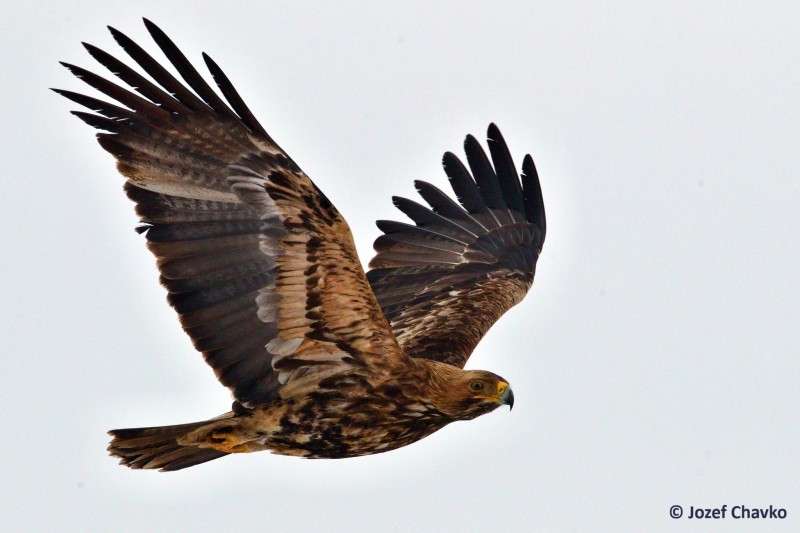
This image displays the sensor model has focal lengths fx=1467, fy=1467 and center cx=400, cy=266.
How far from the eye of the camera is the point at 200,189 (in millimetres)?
10242

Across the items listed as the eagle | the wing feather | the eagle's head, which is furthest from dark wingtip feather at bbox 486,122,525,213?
the wing feather

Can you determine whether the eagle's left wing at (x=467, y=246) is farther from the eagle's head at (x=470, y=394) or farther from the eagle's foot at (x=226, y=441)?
the eagle's foot at (x=226, y=441)

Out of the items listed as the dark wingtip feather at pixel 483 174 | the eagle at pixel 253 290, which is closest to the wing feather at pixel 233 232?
the eagle at pixel 253 290

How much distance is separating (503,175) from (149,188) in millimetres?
5347

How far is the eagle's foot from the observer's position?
1074 centimetres

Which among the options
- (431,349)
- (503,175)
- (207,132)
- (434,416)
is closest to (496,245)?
(503,175)

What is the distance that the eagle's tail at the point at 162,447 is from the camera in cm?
1090

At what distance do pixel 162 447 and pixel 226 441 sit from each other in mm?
592

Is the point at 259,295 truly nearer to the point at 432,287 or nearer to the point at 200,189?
the point at 200,189

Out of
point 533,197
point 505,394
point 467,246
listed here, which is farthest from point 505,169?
point 505,394

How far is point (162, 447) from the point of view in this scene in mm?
11039

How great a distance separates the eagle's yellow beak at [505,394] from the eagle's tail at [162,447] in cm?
212

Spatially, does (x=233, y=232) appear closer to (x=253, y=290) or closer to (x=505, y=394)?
(x=253, y=290)

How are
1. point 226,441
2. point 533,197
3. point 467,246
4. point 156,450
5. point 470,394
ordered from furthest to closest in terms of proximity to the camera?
1. point 533,197
2. point 467,246
3. point 156,450
4. point 226,441
5. point 470,394
